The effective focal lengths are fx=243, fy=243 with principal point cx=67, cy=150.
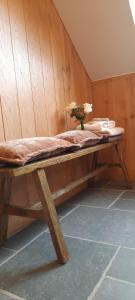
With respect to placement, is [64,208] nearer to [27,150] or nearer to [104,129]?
[104,129]

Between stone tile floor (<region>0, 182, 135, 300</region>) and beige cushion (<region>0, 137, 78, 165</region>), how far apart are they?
51cm

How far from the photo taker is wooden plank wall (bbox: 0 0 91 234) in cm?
149

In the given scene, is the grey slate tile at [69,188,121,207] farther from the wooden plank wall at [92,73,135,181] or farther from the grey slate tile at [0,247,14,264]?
the grey slate tile at [0,247,14,264]

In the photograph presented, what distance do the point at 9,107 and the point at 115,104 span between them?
3.99 ft

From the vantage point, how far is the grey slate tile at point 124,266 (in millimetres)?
1031

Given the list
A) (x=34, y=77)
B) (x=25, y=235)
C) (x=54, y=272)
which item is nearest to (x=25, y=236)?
(x=25, y=235)

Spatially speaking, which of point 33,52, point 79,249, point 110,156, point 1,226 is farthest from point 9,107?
point 110,156

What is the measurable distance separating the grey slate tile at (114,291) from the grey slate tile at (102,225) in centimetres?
31

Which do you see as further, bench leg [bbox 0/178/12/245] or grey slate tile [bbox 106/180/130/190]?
grey slate tile [bbox 106/180/130/190]

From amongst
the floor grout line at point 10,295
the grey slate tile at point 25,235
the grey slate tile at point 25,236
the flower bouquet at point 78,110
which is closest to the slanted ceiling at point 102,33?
the flower bouquet at point 78,110

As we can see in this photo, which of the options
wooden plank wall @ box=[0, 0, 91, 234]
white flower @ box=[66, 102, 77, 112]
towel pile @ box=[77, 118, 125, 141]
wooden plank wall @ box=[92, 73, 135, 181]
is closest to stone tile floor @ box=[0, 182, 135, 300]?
wooden plank wall @ box=[0, 0, 91, 234]

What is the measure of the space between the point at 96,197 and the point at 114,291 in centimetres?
114

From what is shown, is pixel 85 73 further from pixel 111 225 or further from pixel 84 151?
pixel 111 225

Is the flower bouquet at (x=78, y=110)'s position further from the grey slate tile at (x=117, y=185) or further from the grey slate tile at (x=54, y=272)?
the grey slate tile at (x=54, y=272)
